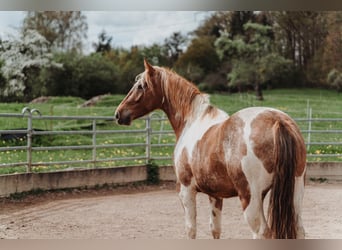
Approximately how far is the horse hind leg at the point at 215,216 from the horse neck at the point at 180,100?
1.45ft

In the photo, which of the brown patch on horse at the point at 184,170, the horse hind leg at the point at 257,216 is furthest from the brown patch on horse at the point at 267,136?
the brown patch on horse at the point at 184,170

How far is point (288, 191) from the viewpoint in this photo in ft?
8.21

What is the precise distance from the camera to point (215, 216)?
3043 mm

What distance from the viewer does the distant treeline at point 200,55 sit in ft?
11.5

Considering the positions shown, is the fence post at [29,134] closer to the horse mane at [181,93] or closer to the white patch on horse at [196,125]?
the horse mane at [181,93]

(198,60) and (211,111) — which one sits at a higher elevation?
(198,60)

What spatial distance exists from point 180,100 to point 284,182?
84 centimetres

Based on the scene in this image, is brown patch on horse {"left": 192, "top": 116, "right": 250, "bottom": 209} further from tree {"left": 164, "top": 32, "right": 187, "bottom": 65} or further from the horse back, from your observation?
tree {"left": 164, "top": 32, "right": 187, "bottom": 65}

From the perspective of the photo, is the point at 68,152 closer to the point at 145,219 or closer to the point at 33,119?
the point at 33,119

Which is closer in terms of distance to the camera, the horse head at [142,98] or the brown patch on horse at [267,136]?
the brown patch on horse at [267,136]

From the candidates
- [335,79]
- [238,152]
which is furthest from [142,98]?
[335,79]

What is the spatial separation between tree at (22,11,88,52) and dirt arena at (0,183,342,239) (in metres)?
1.05

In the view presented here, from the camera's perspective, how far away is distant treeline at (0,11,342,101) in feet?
11.5

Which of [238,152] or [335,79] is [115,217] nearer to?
[238,152]
